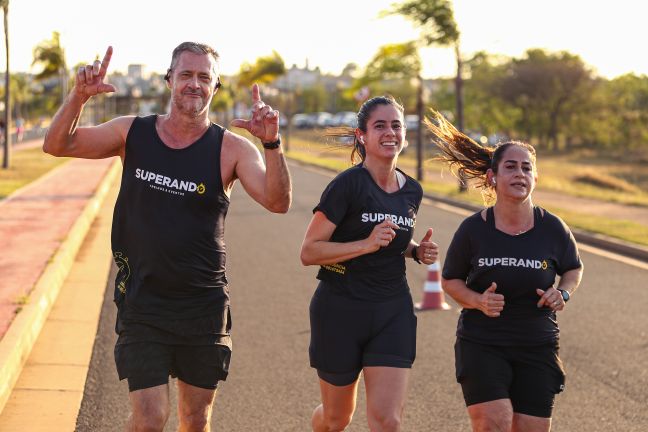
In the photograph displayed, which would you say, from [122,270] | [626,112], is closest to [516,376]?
[122,270]

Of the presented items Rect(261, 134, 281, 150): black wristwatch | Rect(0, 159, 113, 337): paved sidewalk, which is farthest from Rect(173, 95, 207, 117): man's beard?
Rect(0, 159, 113, 337): paved sidewalk

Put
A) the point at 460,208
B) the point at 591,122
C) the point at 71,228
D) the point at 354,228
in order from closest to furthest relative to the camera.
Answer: the point at 354,228
the point at 71,228
the point at 460,208
the point at 591,122

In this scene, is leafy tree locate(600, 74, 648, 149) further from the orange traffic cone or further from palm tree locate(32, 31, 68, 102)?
the orange traffic cone

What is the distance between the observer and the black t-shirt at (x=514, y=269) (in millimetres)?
4789

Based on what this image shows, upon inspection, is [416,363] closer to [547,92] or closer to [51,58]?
[51,58]

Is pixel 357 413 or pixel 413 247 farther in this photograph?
pixel 357 413

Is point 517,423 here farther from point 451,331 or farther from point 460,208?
point 460,208

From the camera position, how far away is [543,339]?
4781 millimetres

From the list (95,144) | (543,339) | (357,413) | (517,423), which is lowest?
(357,413)

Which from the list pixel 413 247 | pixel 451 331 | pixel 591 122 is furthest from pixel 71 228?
pixel 591 122

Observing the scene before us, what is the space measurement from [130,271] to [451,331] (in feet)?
16.0

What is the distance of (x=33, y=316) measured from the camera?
848cm

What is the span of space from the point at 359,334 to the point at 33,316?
431 centimetres

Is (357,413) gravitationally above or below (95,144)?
below
